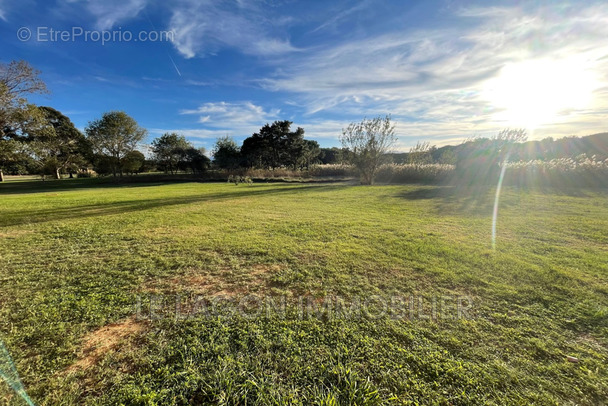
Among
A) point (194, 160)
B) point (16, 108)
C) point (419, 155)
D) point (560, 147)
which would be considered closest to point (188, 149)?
point (194, 160)

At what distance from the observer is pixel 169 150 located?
105ft

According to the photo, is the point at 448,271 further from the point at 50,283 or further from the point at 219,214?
the point at 219,214

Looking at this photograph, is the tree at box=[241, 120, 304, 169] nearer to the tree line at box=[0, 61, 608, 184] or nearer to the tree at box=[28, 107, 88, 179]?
the tree line at box=[0, 61, 608, 184]

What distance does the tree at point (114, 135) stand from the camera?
2761 cm

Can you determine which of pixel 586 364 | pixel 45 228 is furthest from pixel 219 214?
pixel 586 364

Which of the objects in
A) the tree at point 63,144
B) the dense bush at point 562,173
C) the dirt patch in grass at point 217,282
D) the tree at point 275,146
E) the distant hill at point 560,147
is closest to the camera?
the dirt patch in grass at point 217,282

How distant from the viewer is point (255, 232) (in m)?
4.84

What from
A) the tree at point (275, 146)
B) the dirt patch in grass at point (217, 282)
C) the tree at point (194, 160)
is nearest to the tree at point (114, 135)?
the tree at point (194, 160)

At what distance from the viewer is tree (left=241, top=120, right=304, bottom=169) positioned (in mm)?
32594

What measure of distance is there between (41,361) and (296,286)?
206 centimetres

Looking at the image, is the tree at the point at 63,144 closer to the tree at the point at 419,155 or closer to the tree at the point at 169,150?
Result: the tree at the point at 169,150

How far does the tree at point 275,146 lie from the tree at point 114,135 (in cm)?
1400

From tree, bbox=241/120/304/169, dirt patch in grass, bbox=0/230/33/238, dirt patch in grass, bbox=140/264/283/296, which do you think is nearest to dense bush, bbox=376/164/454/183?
dirt patch in grass, bbox=140/264/283/296

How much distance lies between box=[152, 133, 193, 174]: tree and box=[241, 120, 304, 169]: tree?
8.77 m
